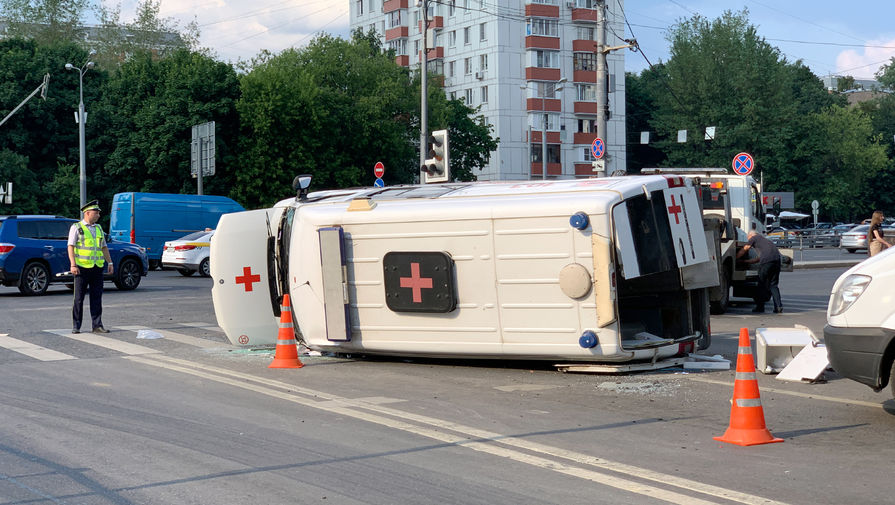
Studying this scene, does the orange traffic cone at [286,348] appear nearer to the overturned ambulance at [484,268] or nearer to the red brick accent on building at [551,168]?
the overturned ambulance at [484,268]

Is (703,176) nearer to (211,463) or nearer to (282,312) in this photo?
(282,312)

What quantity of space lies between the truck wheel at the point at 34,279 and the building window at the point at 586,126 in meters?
61.6

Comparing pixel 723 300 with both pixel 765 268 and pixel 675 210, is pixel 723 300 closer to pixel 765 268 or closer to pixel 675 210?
pixel 765 268

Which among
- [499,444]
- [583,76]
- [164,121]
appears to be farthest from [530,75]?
[499,444]

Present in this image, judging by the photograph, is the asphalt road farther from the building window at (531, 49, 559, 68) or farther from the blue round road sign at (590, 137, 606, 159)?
the building window at (531, 49, 559, 68)

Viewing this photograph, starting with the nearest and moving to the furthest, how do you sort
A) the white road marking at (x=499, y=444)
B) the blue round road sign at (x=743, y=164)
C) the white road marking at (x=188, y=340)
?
the white road marking at (x=499, y=444) < the white road marking at (x=188, y=340) < the blue round road sign at (x=743, y=164)

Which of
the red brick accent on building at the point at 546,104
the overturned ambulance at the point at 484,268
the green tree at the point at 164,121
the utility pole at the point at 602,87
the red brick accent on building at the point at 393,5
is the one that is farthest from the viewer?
the red brick accent on building at the point at 393,5

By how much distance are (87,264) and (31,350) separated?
7.23ft

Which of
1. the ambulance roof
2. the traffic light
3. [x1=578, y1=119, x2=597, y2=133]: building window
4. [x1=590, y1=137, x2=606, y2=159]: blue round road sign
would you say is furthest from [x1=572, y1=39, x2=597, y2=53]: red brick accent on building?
the ambulance roof

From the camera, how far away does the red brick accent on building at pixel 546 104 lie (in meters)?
77.9

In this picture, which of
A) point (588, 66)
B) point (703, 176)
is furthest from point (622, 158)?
point (703, 176)

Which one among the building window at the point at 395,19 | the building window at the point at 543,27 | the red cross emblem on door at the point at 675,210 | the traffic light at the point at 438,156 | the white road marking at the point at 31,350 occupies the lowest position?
the white road marking at the point at 31,350

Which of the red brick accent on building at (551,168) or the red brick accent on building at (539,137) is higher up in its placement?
the red brick accent on building at (539,137)

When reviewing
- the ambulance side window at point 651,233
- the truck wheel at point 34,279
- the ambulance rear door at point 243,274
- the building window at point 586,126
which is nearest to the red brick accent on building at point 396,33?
the building window at point 586,126
